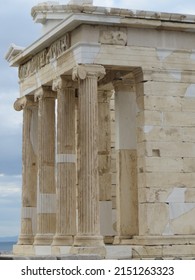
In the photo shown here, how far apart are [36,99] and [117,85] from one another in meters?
3.85

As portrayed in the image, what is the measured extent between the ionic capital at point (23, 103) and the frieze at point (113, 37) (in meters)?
6.47

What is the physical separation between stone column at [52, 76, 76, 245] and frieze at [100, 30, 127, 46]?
8.11 feet

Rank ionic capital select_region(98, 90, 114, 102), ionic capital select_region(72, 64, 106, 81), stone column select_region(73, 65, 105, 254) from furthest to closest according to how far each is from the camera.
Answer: ionic capital select_region(98, 90, 114, 102) → ionic capital select_region(72, 64, 106, 81) → stone column select_region(73, 65, 105, 254)

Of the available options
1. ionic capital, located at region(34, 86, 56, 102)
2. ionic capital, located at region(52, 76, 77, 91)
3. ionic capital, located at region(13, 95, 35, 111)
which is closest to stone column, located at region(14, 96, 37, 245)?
ionic capital, located at region(13, 95, 35, 111)

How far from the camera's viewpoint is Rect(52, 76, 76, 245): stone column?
26.5 m

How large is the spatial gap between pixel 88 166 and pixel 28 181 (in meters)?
6.39

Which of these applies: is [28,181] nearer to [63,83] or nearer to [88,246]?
[63,83]

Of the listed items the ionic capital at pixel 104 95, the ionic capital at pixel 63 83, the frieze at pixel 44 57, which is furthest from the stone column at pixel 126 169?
the frieze at pixel 44 57

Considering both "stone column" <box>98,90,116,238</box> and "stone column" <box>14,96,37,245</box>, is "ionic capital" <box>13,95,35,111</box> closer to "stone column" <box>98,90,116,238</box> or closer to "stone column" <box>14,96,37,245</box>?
"stone column" <box>14,96,37,245</box>

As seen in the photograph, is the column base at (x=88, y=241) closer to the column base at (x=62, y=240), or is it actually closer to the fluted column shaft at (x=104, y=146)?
the column base at (x=62, y=240)

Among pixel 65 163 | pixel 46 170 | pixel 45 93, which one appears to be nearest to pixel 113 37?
pixel 45 93

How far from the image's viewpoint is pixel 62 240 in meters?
26.3

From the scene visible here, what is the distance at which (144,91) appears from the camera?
85.1ft

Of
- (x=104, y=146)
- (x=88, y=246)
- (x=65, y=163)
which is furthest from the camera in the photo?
(x=104, y=146)
